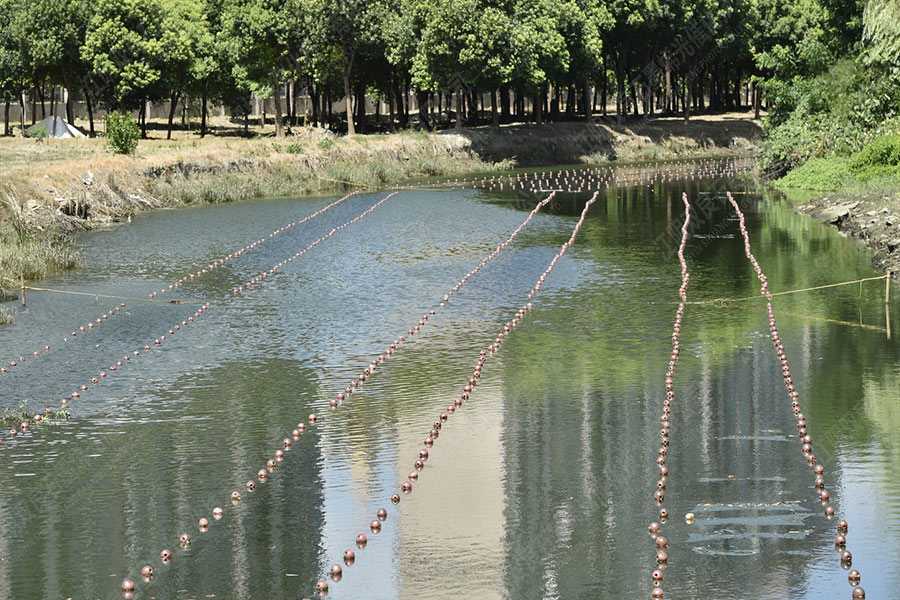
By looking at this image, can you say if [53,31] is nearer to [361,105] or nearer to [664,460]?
[361,105]

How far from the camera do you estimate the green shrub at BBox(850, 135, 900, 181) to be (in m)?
44.5

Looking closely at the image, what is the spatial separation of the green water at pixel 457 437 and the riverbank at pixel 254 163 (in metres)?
6.09

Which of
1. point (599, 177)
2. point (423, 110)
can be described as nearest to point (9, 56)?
point (423, 110)

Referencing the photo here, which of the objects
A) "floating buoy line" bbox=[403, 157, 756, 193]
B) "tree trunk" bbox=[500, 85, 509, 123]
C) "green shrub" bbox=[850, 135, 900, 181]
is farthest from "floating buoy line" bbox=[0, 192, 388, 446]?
"tree trunk" bbox=[500, 85, 509, 123]

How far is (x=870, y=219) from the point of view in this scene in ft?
126

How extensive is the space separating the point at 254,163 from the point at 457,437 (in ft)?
140

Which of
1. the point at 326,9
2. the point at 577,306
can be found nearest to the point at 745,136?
the point at 326,9

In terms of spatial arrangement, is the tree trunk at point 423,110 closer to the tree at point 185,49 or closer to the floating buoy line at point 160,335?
the tree at point 185,49

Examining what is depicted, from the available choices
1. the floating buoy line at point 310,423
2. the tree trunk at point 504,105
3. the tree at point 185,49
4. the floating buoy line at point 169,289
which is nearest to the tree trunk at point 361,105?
the tree trunk at point 504,105

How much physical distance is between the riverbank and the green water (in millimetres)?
6090

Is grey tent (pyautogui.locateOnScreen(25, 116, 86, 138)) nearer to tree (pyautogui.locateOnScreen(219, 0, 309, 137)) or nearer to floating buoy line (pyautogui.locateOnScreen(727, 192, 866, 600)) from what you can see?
tree (pyautogui.locateOnScreen(219, 0, 309, 137))

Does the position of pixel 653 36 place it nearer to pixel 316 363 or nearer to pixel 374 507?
pixel 316 363

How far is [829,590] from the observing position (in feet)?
41.7

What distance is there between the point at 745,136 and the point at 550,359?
246ft
